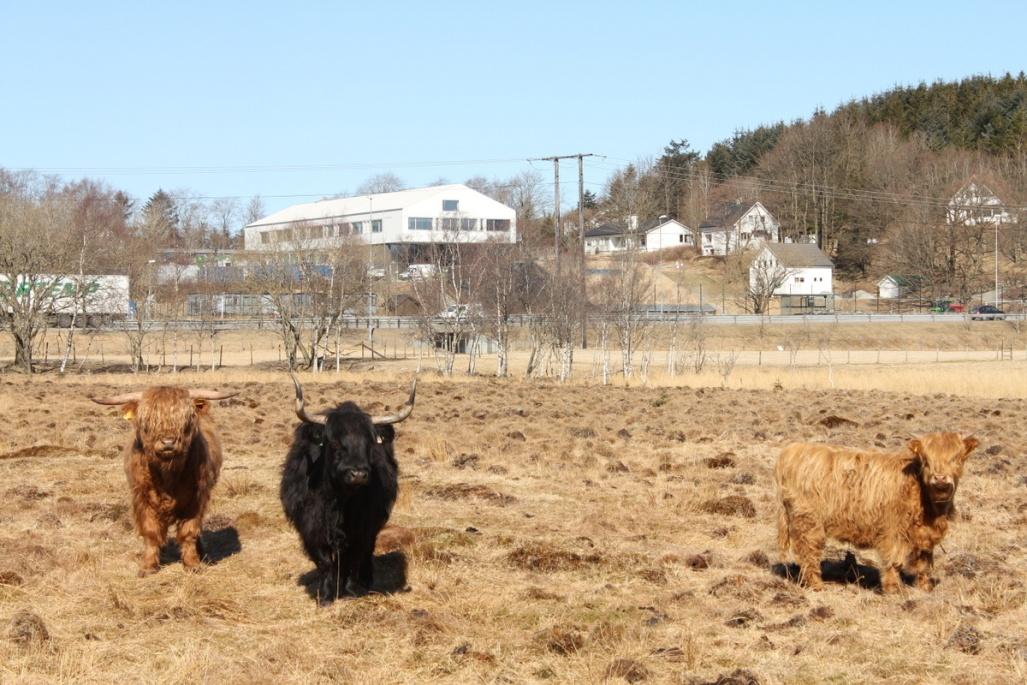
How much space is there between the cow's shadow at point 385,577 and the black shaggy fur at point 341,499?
152mm

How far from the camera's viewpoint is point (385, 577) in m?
10.6

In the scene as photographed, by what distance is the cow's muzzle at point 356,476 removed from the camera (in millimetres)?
9211

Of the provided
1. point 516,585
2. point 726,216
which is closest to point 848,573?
point 516,585

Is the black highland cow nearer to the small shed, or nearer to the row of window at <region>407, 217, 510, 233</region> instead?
the row of window at <region>407, 217, 510, 233</region>

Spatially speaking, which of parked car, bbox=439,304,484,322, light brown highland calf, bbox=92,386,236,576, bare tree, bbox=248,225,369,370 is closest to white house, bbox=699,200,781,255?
bare tree, bbox=248,225,369,370

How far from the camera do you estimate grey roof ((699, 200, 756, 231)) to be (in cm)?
11219

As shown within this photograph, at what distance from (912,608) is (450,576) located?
3.95 m

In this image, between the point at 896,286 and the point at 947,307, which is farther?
the point at 896,286

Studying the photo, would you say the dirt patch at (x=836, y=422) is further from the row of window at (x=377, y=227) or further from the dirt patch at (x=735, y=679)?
the row of window at (x=377, y=227)

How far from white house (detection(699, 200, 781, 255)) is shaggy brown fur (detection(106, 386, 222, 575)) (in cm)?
9909

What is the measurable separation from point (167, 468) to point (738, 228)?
10272 cm

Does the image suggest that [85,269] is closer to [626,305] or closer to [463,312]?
[463,312]

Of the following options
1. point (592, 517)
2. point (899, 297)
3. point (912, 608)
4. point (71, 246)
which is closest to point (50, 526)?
point (592, 517)

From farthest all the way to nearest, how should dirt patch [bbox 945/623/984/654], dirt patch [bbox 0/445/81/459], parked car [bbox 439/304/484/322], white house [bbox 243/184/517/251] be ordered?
1. white house [bbox 243/184/517/251]
2. parked car [bbox 439/304/484/322]
3. dirt patch [bbox 0/445/81/459]
4. dirt patch [bbox 945/623/984/654]
